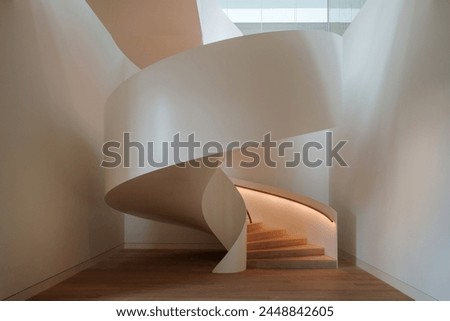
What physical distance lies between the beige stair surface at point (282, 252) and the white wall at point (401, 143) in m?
0.47

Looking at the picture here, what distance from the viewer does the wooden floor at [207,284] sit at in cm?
382

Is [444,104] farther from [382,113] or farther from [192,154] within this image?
[192,154]

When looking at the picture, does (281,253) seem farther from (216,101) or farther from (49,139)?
(49,139)

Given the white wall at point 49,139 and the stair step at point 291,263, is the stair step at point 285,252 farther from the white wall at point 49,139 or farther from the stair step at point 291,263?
the white wall at point 49,139

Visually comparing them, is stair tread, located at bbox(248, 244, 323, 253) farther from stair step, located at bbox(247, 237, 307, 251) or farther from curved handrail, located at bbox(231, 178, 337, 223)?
curved handrail, located at bbox(231, 178, 337, 223)

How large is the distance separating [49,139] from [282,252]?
3016 mm

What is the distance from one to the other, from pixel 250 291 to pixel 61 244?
196cm

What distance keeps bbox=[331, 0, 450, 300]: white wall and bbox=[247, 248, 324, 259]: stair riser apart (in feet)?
1.60

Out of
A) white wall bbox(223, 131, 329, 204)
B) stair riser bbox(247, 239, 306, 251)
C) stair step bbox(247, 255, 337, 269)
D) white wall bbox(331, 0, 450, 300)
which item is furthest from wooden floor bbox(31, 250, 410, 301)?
white wall bbox(223, 131, 329, 204)

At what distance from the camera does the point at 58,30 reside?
4668mm

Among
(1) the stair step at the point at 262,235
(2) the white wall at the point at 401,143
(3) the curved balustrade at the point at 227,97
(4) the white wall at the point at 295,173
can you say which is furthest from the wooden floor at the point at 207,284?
(4) the white wall at the point at 295,173

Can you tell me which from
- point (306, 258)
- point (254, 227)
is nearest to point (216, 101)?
point (306, 258)

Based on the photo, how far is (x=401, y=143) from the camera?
420cm

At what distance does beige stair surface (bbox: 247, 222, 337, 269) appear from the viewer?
5.41 meters
